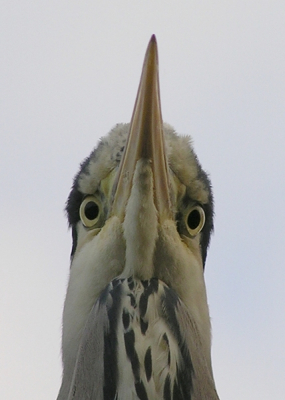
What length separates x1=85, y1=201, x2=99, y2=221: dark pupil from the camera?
3201 mm

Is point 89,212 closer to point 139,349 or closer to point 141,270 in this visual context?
point 141,270

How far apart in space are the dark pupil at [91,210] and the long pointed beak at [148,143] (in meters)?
0.18

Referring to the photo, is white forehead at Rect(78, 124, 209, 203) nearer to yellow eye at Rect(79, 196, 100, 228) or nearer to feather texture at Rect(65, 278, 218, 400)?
yellow eye at Rect(79, 196, 100, 228)

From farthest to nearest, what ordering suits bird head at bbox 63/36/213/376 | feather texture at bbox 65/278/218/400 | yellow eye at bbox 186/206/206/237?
1. yellow eye at bbox 186/206/206/237
2. bird head at bbox 63/36/213/376
3. feather texture at bbox 65/278/218/400

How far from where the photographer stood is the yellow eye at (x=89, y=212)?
319 cm

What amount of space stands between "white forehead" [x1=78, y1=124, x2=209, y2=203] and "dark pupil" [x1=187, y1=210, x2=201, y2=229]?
5 cm

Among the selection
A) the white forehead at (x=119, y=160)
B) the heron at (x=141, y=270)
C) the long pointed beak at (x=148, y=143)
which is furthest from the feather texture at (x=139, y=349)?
the white forehead at (x=119, y=160)

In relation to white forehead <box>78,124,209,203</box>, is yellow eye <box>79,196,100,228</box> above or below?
below

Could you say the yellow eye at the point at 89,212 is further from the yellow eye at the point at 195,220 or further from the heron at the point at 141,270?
the yellow eye at the point at 195,220

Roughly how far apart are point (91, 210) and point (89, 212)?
1 cm

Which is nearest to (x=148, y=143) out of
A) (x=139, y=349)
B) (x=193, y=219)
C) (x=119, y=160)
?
(x=119, y=160)

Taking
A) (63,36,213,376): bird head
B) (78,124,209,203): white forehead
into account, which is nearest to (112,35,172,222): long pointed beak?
(63,36,213,376): bird head

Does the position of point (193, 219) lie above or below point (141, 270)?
above

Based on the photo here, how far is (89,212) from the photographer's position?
3.21 metres
